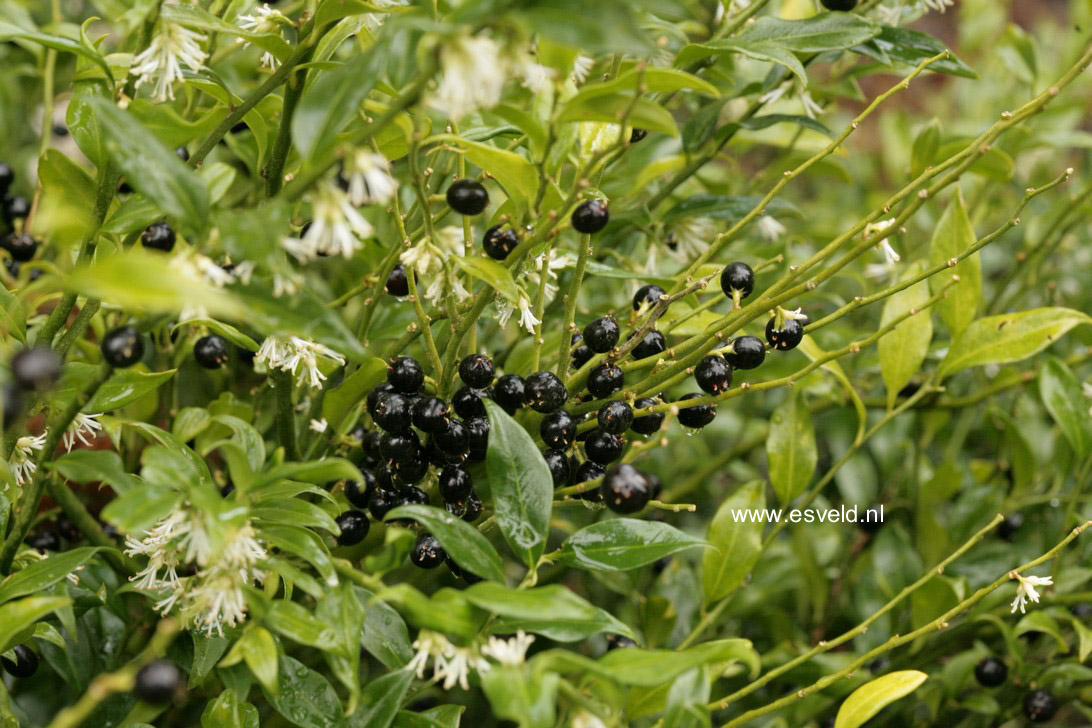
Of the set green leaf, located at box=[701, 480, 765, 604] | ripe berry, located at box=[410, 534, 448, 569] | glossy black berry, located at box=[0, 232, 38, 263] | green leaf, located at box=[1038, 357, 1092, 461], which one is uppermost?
green leaf, located at box=[1038, 357, 1092, 461]

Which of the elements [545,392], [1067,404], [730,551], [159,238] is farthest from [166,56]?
[1067,404]

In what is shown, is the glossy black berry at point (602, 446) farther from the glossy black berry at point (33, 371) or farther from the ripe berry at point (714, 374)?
the glossy black berry at point (33, 371)

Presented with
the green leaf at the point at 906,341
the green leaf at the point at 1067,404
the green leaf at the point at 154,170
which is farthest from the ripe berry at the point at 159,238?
the green leaf at the point at 1067,404

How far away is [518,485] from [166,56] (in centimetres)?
36

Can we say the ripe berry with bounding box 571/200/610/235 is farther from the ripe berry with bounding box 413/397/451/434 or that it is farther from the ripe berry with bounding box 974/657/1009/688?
the ripe berry with bounding box 974/657/1009/688

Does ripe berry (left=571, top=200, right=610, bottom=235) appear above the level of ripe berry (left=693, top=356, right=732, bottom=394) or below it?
above

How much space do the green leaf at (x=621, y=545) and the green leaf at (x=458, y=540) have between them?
7 cm

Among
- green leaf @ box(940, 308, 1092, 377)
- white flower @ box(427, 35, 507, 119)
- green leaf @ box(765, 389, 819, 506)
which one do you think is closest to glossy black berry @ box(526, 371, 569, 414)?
white flower @ box(427, 35, 507, 119)

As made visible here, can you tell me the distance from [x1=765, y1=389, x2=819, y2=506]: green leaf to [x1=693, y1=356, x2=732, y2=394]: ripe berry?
0.30 metres

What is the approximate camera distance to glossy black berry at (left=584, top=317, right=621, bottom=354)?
2.22 ft

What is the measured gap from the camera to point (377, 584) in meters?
0.57

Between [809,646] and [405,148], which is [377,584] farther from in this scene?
[809,646]

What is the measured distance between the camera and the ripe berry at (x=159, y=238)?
2.18 ft

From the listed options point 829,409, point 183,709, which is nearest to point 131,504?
point 183,709
